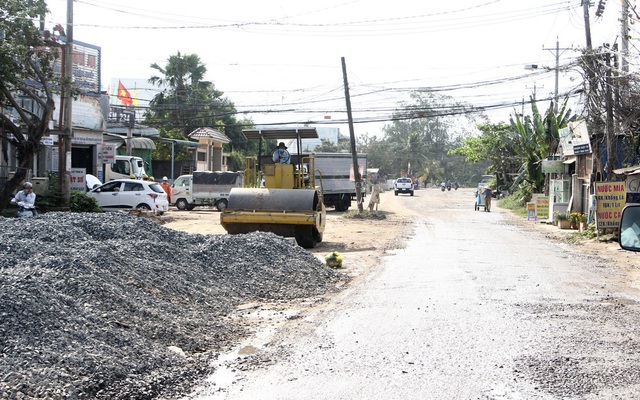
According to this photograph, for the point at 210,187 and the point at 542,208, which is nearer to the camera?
the point at 542,208

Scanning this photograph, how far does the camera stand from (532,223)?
3014cm

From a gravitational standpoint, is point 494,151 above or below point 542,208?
above

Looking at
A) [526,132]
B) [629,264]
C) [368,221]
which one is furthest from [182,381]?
[526,132]

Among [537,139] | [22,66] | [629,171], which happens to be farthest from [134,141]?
[629,171]

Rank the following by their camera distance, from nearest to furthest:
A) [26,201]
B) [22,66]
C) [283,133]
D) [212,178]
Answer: [26,201] < [283,133] < [22,66] < [212,178]

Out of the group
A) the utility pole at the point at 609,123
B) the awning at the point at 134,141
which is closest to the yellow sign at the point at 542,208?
the utility pole at the point at 609,123

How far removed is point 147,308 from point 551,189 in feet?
88.8

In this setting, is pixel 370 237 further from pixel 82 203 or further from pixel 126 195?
pixel 126 195

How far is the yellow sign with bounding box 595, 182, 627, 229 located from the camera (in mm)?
19844

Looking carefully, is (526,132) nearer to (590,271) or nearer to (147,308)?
(590,271)

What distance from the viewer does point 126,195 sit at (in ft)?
89.9

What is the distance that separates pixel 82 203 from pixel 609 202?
57.8 ft

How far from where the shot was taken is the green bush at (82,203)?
24.0m

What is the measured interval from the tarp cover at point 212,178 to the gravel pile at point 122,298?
21111 mm
